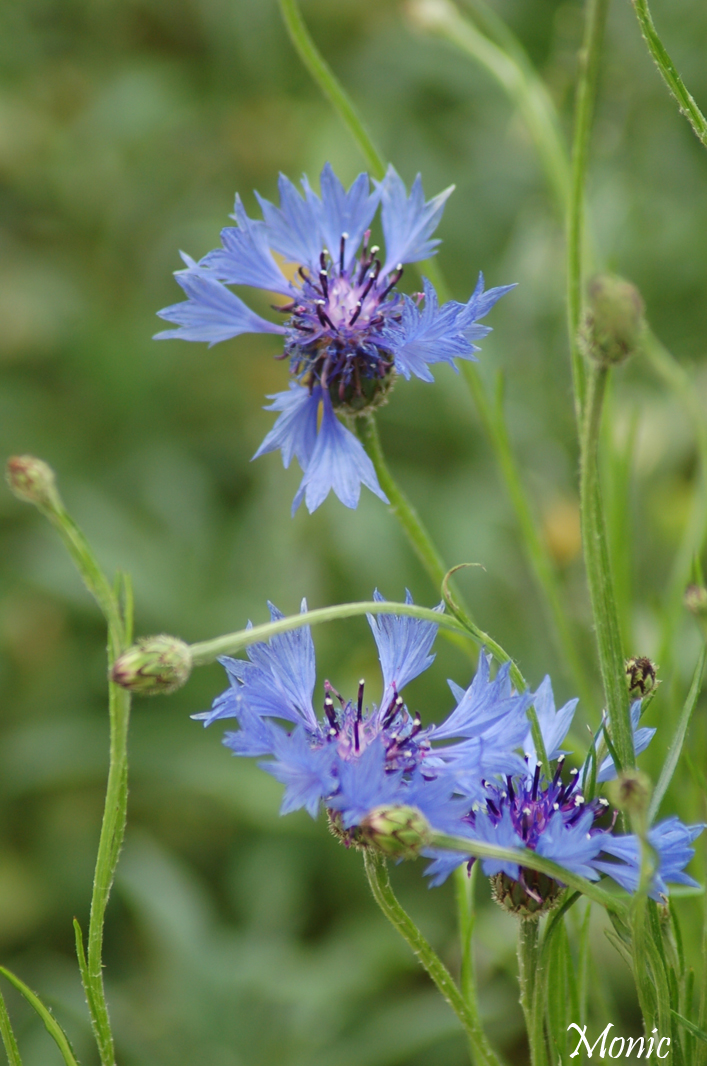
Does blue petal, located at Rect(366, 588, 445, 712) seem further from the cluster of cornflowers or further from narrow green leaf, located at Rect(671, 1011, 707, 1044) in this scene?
narrow green leaf, located at Rect(671, 1011, 707, 1044)

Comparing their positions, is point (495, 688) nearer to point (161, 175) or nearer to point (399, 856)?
point (399, 856)

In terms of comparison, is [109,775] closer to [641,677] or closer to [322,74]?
[641,677]

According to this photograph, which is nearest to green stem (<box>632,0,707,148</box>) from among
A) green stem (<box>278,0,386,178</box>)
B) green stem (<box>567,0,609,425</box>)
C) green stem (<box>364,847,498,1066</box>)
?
green stem (<box>567,0,609,425</box>)

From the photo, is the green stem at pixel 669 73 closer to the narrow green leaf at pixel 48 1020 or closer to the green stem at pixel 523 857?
the green stem at pixel 523 857

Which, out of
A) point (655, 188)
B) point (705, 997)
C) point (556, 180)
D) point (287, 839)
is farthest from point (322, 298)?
point (655, 188)

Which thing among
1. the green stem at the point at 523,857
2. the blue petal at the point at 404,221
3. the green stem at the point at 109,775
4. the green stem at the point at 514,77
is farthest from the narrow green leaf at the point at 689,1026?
the green stem at the point at 514,77

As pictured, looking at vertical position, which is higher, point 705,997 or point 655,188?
point 655,188
